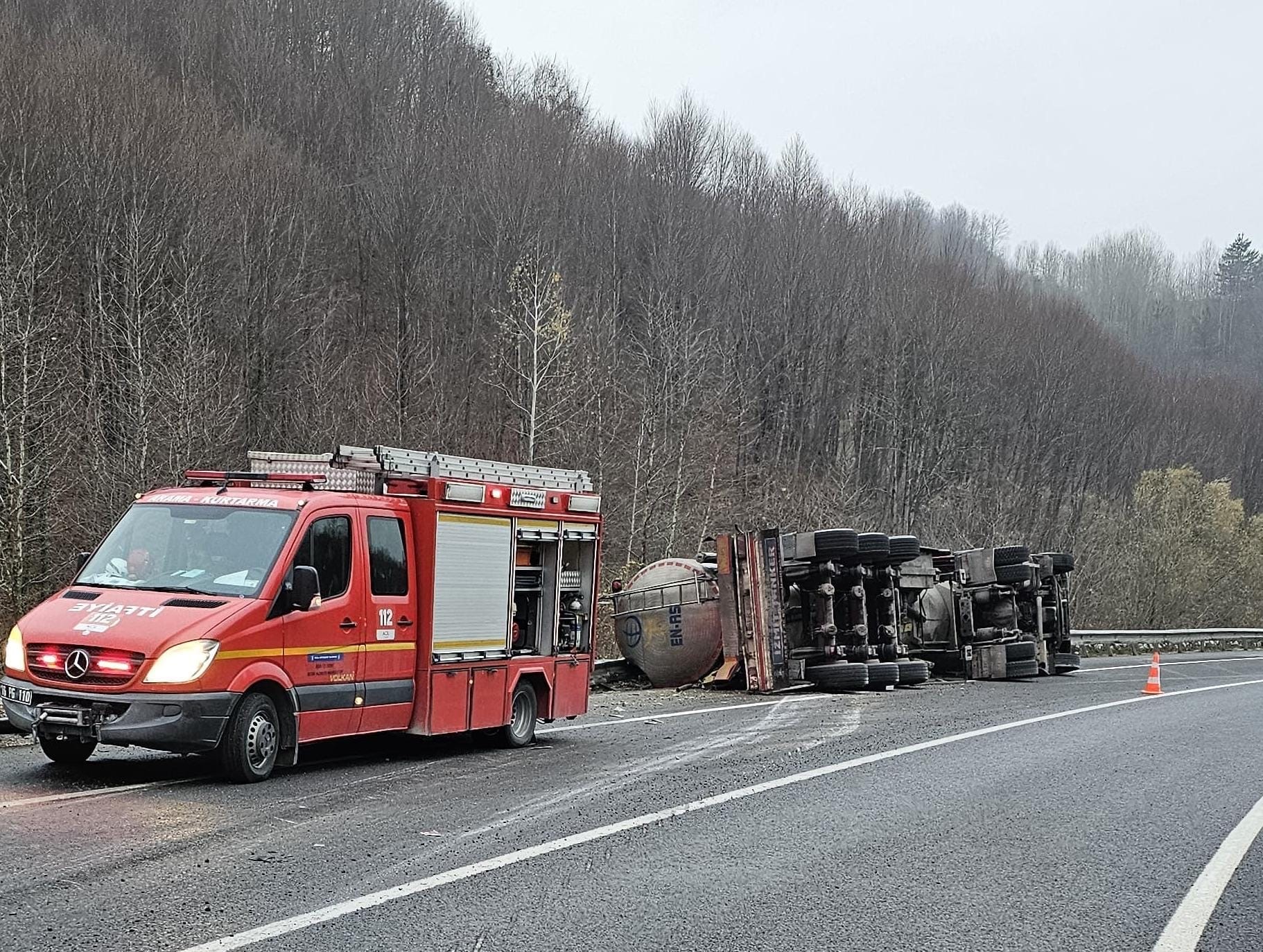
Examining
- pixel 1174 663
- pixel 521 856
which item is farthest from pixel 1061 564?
pixel 521 856

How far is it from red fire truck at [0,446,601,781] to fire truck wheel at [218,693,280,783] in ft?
0.04

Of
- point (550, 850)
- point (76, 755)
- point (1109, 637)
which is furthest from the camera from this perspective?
point (1109, 637)

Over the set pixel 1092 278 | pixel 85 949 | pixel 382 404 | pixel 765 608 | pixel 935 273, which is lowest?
pixel 85 949

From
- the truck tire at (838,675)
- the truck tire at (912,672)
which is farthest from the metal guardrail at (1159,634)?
the truck tire at (838,675)

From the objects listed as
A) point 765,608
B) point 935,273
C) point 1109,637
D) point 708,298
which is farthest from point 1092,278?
point 765,608

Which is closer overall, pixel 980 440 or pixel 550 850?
pixel 550 850

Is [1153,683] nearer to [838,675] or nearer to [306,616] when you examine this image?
[838,675]

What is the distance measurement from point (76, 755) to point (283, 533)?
2083 mm

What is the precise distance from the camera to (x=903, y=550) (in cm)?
2041

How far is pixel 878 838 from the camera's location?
7.82 m

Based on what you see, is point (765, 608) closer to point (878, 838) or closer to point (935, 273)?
point (878, 838)

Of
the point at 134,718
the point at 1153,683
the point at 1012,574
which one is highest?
the point at 1012,574

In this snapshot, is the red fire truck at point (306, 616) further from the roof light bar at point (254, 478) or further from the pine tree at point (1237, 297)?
the pine tree at point (1237, 297)

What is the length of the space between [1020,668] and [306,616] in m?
16.1
